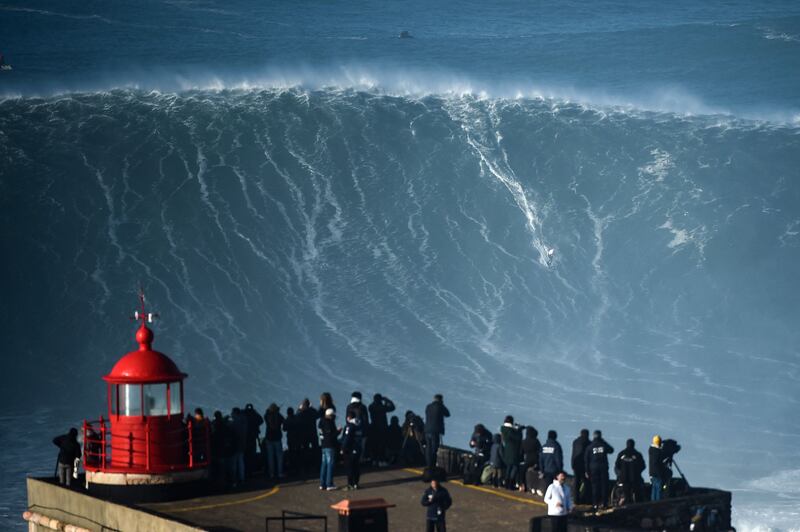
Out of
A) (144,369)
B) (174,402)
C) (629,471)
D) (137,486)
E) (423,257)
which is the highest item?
(423,257)

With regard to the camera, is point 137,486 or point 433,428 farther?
point 433,428

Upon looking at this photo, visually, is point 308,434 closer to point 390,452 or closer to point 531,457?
point 390,452

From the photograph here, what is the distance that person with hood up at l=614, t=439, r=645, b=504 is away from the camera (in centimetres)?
2141

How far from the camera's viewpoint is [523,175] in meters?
63.0

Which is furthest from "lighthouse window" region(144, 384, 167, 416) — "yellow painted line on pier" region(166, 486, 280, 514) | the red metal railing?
"yellow painted line on pier" region(166, 486, 280, 514)

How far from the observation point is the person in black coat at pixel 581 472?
21.7 meters

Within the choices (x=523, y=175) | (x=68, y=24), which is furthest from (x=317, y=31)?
(x=523, y=175)

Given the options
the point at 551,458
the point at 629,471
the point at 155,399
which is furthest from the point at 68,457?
the point at 629,471

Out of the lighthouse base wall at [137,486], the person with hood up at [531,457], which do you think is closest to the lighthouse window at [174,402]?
the lighthouse base wall at [137,486]

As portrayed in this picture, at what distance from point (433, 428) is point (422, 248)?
34.2 m

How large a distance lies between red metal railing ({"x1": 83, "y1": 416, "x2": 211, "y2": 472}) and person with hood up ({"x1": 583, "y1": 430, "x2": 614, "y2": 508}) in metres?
5.24

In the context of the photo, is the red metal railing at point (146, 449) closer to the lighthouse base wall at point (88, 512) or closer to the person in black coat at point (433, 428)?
the lighthouse base wall at point (88, 512)

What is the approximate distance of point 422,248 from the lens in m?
58.3

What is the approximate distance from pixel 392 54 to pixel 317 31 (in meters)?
7.10
